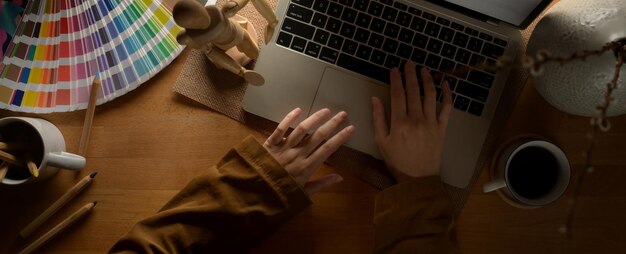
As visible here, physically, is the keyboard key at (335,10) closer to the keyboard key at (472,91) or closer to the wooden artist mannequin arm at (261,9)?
the wooden artist mannequin arm at (261,9)

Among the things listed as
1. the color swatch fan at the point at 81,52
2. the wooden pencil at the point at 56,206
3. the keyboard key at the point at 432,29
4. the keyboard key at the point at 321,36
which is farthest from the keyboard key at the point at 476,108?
the wooden pencil at the point at 56,206

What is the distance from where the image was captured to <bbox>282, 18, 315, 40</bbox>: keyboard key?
60 centimetres

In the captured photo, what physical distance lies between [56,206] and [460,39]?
58 cm

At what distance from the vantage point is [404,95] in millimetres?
591

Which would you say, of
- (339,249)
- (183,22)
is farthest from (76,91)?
(339,249)

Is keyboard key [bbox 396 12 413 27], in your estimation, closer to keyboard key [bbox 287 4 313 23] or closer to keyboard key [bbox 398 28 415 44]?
keyboard key [bbox 398 28 415 44]

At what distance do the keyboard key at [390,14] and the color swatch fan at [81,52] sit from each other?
283 mm

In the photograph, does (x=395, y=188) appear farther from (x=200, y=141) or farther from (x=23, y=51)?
(x=23, y=51)

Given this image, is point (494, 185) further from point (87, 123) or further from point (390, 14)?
point (87, 123)

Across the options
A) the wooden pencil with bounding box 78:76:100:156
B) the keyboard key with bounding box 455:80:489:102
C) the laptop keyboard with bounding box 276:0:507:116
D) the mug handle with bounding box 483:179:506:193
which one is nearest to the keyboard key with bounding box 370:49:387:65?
the laptop keyboard with bounding box 276:0:507:116

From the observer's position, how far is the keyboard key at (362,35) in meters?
0.59

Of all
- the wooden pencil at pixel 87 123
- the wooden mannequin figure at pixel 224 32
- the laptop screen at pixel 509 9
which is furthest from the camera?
the wooden pencil at pixel 87 123

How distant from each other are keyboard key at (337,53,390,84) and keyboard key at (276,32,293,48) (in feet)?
0.23

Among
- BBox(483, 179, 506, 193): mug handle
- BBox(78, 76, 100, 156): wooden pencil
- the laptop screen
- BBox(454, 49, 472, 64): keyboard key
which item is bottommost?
BBox(78, 76, 100, 156): wooden pencil
